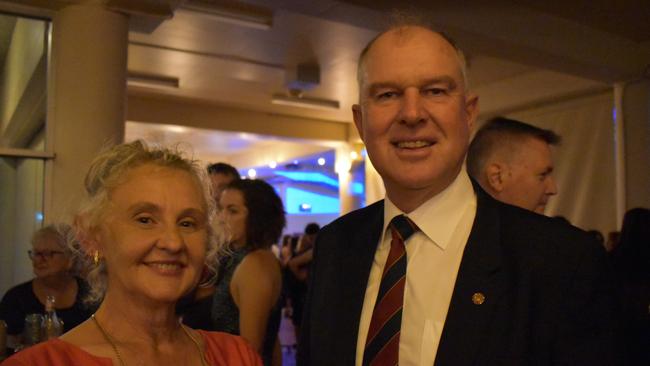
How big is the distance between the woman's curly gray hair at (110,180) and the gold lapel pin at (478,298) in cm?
64

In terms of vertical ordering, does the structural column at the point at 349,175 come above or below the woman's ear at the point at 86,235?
above

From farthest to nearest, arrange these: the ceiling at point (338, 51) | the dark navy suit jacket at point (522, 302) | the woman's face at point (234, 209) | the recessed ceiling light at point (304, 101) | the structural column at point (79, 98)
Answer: the recessed ceiling light at point (304, 101) → the ceiling at point (338, 51) → the structural column at point (79, 98) → the woman's face at point (234, 209) → the dark navy suit jacket at point (522, 302)

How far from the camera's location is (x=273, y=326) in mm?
2686

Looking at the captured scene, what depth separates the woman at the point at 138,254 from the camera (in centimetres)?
131

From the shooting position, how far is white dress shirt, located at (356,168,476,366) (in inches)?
50.6

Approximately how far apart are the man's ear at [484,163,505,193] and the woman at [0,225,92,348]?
2.25 metres

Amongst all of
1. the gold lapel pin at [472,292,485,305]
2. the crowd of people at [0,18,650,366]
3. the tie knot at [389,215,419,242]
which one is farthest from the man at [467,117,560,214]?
the gold lapel pin at [472,292,485,305]

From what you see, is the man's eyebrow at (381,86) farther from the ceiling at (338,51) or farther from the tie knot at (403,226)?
the ceiling at (338,51)

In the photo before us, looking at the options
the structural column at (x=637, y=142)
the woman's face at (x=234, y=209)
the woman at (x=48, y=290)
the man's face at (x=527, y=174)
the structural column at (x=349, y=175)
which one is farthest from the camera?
the structural column at (x=349, y=175)

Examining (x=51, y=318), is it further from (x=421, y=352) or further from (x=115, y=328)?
(x=421, y=352)

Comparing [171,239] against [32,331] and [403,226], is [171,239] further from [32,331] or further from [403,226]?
[32,331]

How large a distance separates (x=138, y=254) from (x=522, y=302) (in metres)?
0.81

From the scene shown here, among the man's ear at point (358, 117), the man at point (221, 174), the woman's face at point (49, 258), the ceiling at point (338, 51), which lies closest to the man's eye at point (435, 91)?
the man's ear at point (358, 117)

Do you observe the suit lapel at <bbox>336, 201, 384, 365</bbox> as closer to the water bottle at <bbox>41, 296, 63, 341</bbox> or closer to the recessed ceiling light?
the water bottle at <bbox>41, 296, 63, 341</bbox>
